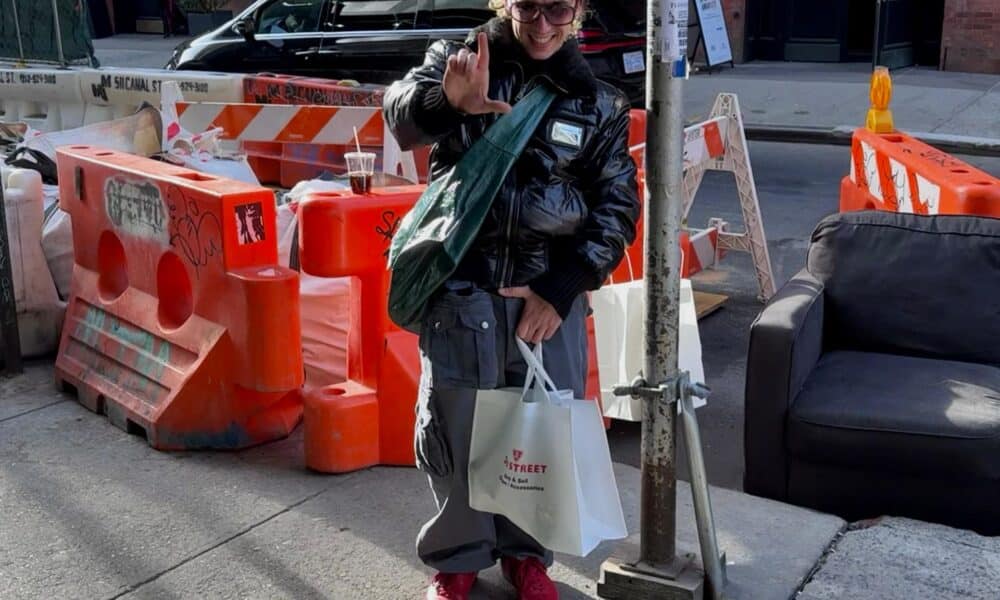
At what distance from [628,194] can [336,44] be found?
8809 millimetres

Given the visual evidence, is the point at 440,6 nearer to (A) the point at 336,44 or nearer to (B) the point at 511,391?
(A) the point at 336,44

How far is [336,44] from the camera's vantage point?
38.0 feet

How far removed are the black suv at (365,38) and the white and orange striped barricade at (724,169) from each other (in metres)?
4.08

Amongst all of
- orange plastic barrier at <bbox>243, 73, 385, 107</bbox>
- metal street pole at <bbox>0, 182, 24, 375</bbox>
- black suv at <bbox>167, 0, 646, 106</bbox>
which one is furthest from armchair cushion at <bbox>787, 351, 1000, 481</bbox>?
black suv at <bbox>167, 0, 646, 106</bbox>

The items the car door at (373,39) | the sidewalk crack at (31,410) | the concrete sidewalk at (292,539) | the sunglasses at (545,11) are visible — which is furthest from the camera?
the car door at (373,39)

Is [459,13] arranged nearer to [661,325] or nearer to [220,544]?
[220,544]

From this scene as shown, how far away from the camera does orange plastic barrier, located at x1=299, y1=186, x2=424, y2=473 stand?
4.35 m

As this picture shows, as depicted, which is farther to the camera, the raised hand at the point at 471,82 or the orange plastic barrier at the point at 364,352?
the orange plastic barrier at the point at 364,352

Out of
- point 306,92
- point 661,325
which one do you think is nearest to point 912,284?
point 661,325

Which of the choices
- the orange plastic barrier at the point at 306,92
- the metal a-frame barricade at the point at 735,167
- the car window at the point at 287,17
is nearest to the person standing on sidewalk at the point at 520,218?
the metal a-frame barricade at the point at 735,167

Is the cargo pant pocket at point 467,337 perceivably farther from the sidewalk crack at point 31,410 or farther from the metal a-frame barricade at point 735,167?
the metal a-frame barricade at point 735,167

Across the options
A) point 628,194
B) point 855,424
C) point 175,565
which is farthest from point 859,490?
point 175,565

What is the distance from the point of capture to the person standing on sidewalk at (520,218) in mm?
3102

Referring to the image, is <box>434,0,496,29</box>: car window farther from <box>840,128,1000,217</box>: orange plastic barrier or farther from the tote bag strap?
the tote bag strap
